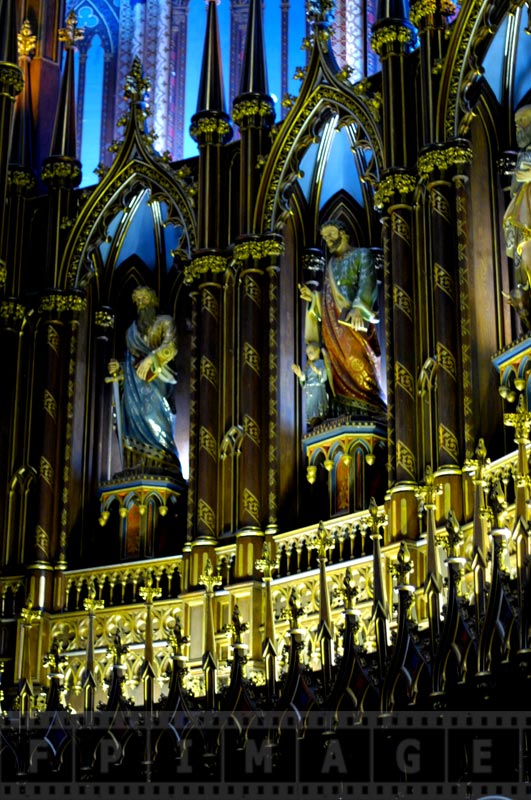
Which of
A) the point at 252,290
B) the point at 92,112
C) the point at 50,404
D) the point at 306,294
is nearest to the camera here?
the point at 306,294

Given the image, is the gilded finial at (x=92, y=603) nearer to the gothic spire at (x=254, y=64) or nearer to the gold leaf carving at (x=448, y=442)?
the gold leaf carving at (x=448, y=442)

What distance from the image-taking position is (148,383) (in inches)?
887

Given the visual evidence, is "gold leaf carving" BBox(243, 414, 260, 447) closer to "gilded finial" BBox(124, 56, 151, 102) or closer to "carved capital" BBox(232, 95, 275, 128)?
"carved capital" BBox(232, 95, 275, 128)

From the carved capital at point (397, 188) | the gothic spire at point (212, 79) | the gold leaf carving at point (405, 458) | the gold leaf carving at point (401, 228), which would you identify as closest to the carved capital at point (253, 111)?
the gothic spire at point (212, 79)

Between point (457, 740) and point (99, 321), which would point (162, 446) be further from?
point (457, 740)

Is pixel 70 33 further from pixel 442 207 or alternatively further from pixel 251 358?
pixel 442 207

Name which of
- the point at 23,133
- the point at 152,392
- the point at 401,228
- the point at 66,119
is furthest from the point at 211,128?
the point at 401,228

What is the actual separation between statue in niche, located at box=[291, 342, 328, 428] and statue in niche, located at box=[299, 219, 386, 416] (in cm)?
13

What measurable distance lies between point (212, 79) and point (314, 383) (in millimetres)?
4757

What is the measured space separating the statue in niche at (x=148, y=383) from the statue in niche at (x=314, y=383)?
92.6 inches

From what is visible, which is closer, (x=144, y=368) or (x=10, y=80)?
(x=144, y=368)

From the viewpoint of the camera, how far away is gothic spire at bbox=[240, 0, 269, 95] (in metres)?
22.1

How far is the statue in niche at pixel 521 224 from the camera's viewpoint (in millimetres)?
18062
